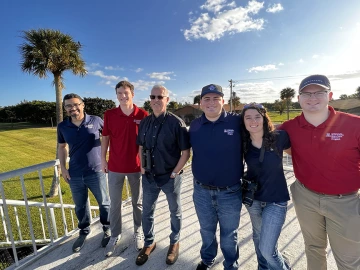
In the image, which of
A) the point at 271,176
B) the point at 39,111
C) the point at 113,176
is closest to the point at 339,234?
the point at 271,176

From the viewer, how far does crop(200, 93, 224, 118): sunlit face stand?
195 centimetres

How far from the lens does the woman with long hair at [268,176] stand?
1762mm

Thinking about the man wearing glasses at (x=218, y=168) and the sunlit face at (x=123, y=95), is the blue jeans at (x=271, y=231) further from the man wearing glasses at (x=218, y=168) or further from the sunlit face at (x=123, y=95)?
the sunlit face at (x=123, y=95)

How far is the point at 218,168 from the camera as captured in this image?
75.2 inches

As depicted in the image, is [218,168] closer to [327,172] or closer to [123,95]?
[327,172]

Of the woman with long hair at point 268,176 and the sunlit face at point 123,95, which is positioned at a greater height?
the sunlit face at point 123,95

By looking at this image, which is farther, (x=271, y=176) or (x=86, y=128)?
(x=86, y=128)

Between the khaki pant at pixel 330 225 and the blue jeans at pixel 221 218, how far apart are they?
57 centimetres

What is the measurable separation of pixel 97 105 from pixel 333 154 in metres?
43.2

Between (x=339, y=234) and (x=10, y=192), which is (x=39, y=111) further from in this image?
(x=339, y=234)

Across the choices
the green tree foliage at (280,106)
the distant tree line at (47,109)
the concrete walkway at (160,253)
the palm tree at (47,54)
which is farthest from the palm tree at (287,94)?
the concrete walkway at (160,253)

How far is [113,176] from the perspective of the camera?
8.32ft

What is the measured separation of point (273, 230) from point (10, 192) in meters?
13.0

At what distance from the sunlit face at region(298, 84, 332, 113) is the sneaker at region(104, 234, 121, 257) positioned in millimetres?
2617
